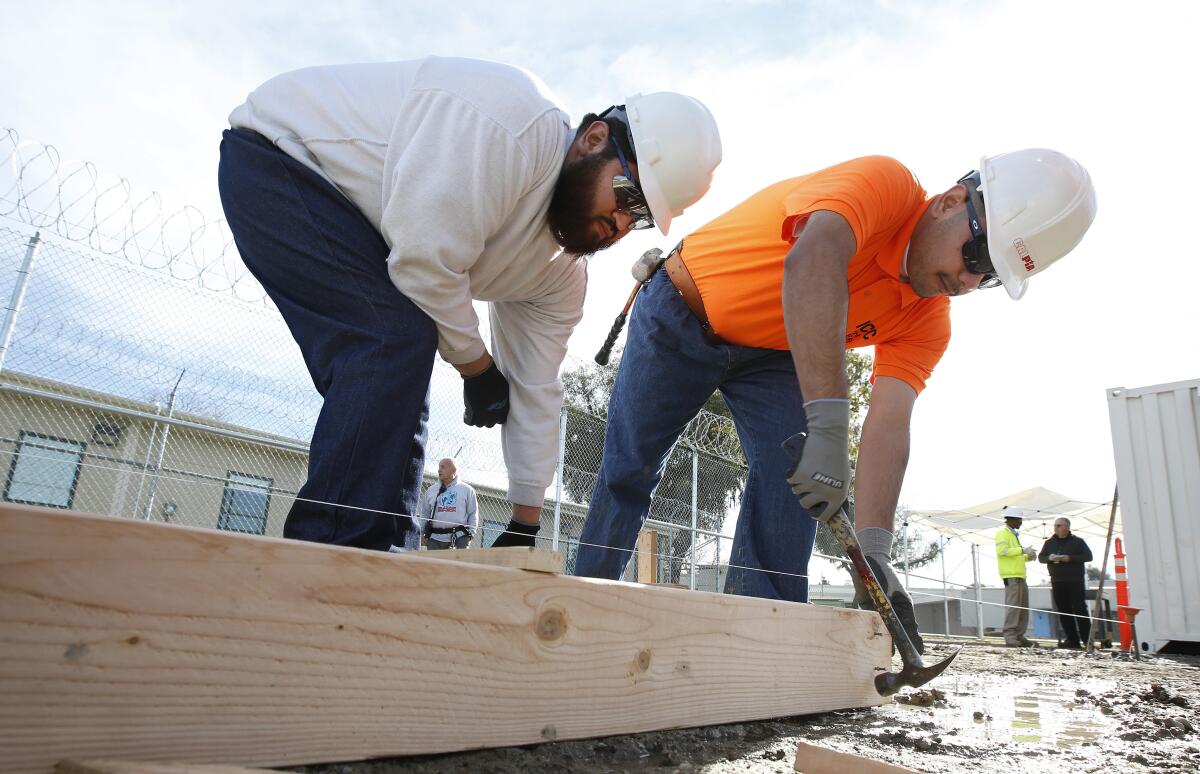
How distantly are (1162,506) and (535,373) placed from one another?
7642 mm

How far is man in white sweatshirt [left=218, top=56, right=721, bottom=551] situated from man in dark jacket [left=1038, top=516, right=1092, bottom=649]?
10.6 m

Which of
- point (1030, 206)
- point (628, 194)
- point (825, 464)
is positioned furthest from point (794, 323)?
point (1030, 206)

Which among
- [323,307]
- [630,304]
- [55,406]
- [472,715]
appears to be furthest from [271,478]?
[472,715]

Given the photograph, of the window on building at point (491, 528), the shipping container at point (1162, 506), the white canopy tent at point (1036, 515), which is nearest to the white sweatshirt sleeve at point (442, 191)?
the shipping container at point (1162, 506)

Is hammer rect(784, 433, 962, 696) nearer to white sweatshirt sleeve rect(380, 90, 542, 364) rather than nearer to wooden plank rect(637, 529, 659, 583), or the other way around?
white sweatshirt sleeve rect(380, 90, 542, 364)

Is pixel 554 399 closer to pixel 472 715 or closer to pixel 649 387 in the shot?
pixel 649 387

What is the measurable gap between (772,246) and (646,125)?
26.1 inches

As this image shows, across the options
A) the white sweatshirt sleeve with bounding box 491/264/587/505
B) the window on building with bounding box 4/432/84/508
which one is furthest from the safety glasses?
the window on building with bounding box 4/432/84/508

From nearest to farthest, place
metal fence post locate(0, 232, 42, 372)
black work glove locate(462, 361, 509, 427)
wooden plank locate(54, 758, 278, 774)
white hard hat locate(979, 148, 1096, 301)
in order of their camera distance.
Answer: wooden plank locate(54, 758, 278, 774) < black work glove locate(462, 361, 509, 427) < white hard hat locate(979, 148, 1096, 301) < metal fence post locate(0, 232, 42, 372)

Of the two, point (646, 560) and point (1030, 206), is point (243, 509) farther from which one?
point (1030, 206)

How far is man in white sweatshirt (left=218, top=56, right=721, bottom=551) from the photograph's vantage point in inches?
66.3

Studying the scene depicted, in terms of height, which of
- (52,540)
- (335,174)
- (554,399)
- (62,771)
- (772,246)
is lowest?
(62,771)

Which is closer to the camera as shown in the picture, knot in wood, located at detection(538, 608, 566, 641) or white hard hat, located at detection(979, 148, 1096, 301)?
knot in wood, located at detection(538, 608, 566, 641)

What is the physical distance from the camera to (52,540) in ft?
2.52
